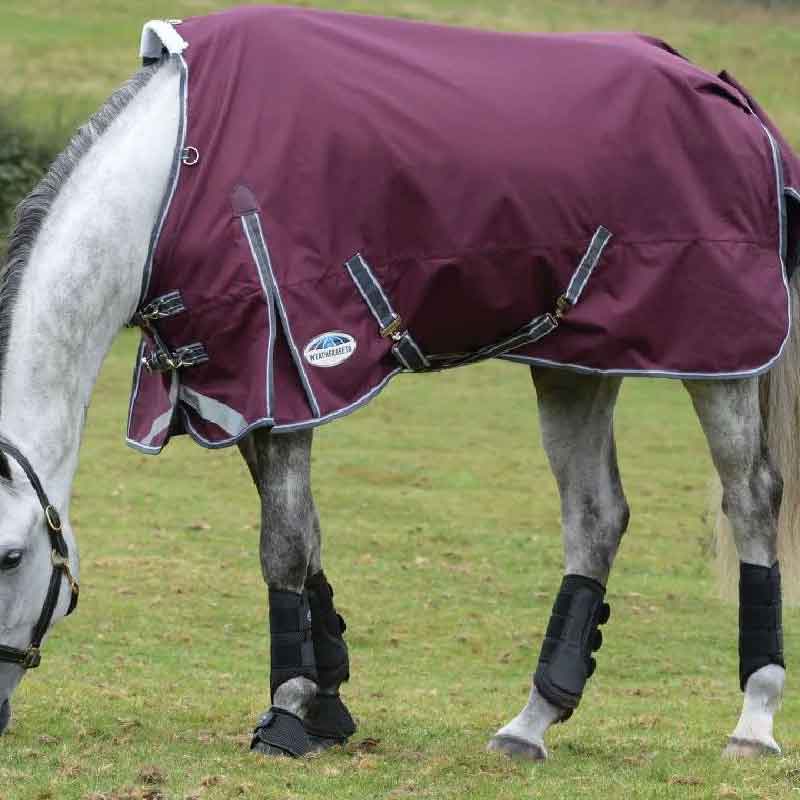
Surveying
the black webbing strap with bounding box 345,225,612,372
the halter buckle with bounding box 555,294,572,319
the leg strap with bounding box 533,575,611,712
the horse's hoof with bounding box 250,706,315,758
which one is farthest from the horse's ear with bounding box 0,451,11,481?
the leg strap with bounding box 533,575,611,712

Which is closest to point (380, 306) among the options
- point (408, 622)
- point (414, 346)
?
point (414, 346)

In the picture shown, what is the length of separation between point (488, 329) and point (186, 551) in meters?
6.08

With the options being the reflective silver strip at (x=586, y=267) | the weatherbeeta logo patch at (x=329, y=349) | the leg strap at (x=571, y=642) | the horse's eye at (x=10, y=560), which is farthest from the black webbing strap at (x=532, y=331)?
the horse's eye at (x=10, y=560)

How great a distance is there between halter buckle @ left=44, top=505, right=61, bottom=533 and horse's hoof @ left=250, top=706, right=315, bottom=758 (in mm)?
964

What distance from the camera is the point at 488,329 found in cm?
519

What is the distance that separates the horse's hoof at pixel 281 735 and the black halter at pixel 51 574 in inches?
31.5

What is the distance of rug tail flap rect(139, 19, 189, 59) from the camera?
4.89 meters

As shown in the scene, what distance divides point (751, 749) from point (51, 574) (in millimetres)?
2367

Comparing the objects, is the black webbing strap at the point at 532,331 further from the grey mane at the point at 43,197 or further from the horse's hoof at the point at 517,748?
the horse's hoof at the point at 517,748

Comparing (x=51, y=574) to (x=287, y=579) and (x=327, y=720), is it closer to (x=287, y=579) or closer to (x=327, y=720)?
(x=287, y=579)

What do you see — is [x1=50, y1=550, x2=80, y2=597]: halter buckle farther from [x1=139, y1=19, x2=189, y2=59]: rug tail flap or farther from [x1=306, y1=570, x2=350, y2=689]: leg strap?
[x1=139, y1=19, x2=189, y2=59]: rug tail flap

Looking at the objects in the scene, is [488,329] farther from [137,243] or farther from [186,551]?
[186,551]

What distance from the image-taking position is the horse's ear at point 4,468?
423 cm

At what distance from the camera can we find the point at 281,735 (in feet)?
16.1
